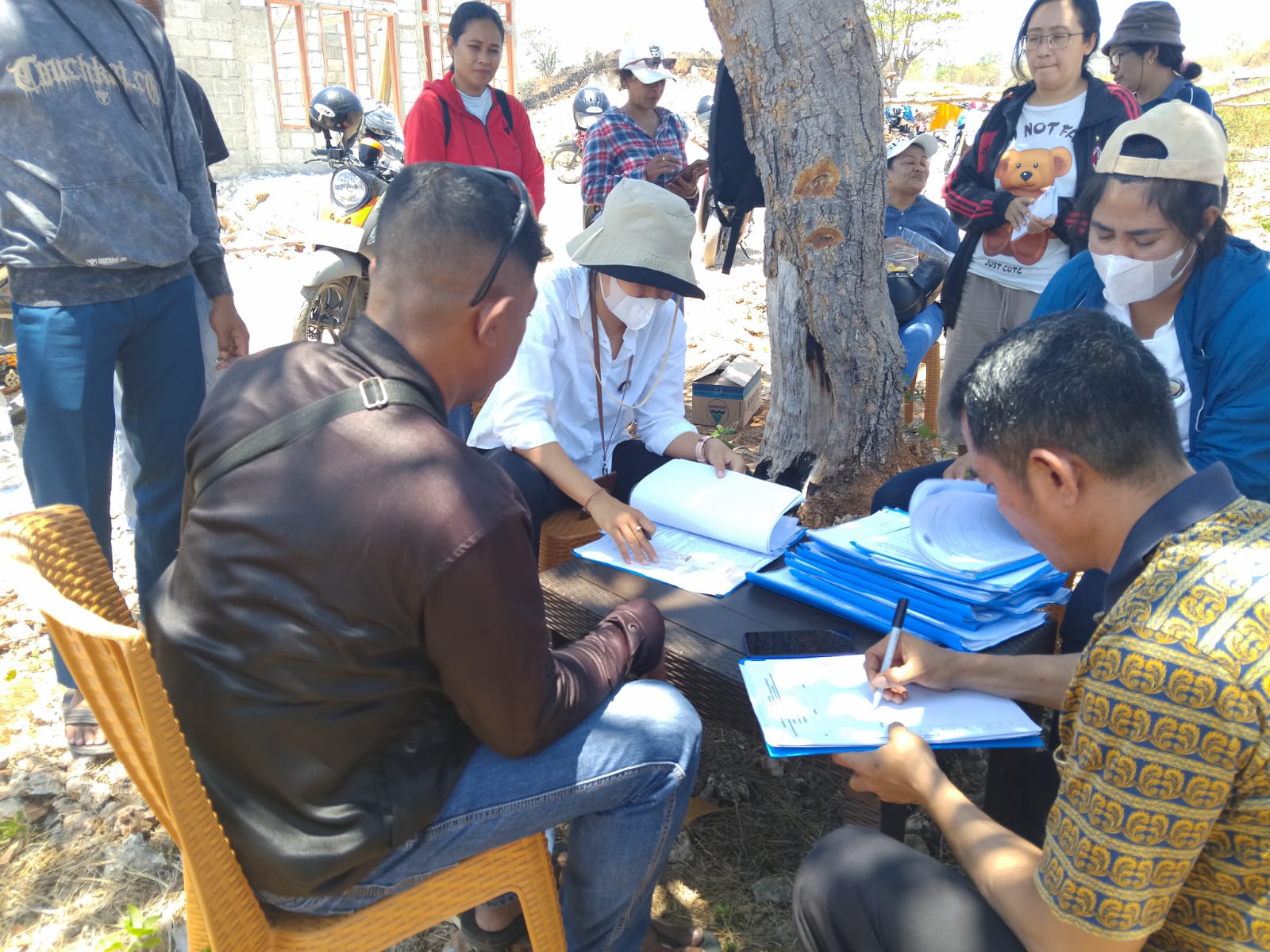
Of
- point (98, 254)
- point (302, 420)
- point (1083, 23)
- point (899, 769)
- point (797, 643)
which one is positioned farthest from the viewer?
point (1083, 23)

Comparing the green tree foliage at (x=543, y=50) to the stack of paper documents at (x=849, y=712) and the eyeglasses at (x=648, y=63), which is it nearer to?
the eyeglasses at (x=648, y=63)

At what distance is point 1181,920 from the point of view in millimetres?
1158

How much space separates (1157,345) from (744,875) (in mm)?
1811

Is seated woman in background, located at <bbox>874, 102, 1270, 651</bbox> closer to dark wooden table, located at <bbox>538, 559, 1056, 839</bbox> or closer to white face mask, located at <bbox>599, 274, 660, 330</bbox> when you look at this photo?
dark wooden table, located at <bbox>538, 559, 1056, 839</bbox>

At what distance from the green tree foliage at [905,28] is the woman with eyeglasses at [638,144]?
18.6 metres

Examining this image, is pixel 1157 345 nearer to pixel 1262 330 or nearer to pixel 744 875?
pixel 1262 330

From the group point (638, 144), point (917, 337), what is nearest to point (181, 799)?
point (917, 337)

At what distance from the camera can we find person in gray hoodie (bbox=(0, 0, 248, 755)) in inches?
97.3

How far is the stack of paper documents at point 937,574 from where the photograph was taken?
1850 mm

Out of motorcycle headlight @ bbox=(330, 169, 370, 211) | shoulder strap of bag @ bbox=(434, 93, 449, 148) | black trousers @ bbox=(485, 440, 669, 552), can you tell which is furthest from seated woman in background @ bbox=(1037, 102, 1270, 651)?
motorcycle headlight @ bbox=(330, 169, 370, 211)

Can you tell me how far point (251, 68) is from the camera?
13367 millimetres

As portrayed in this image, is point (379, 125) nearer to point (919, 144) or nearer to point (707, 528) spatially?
point (919, 144)

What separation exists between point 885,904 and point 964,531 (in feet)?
2.92

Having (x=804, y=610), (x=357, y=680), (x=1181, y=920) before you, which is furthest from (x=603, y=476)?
(x=1181, y=920)
